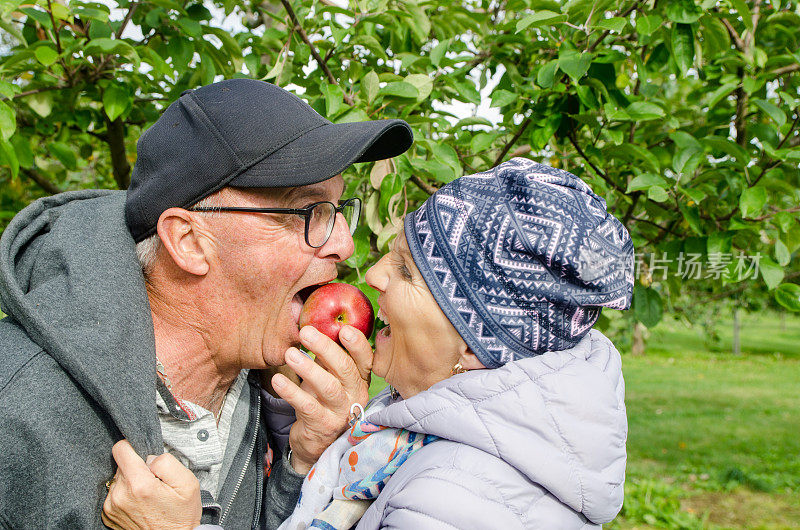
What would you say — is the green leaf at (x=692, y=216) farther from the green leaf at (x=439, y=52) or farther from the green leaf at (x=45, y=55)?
the green leaf at (x=45, y=55)

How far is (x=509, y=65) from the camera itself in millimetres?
2707

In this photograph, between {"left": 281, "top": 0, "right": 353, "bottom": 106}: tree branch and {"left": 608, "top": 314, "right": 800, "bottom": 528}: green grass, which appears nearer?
{"left": 281, "top": 0, "right": 353, "bottom": 106}: tree branch

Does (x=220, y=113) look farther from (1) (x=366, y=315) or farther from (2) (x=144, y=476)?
(2) (x=144, y=476)

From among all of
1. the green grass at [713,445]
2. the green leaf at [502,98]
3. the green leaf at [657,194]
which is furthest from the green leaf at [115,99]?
the green grass at [713,445]

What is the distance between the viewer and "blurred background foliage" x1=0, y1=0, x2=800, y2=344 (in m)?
2.15

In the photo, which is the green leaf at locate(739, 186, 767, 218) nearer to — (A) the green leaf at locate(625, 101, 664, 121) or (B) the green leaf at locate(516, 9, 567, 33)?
(A) the green leaf at locate(625, 101, 664, 121)

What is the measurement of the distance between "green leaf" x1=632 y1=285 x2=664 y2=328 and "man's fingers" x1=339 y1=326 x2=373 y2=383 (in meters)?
1.39

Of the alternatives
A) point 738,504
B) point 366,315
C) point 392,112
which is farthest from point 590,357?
point 738,504

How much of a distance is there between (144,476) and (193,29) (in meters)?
1.71

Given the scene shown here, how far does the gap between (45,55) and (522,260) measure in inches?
69.8

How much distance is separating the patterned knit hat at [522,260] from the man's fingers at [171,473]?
0.66 m

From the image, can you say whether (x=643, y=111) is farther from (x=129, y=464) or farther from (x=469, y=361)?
(x=129, y=464)

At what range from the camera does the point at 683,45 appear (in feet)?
7.57

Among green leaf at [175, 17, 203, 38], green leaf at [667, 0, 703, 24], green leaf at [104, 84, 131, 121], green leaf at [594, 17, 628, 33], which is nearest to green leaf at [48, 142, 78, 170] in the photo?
green leaf at [104, 84, 131, 121]
